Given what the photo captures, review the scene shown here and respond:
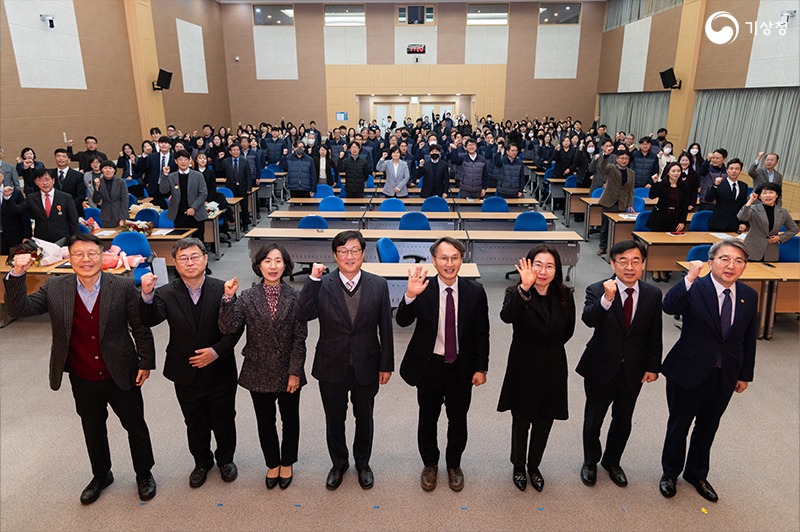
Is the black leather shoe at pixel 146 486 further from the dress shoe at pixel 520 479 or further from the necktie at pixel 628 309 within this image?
the necktie at pixel 628 309

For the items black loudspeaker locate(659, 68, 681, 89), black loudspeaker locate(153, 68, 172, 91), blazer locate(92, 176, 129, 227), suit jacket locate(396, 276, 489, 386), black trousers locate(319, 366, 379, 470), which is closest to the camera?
suit jacket locate(396, 276, 489, 386)

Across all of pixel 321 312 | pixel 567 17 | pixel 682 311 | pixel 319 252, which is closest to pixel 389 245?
pixel 319 252

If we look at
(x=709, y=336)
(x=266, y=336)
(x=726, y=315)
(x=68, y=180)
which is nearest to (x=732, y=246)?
(x=726, y=315)

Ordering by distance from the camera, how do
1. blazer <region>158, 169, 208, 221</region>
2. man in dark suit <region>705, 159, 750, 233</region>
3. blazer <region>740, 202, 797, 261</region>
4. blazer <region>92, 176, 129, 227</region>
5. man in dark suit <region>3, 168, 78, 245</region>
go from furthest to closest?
blazer <region>158, 169, 208, 221</region>, blazer <region>92, 176, 129, 227</region>, man in dark suit <region>705, 159, 750, 233</region>, man in dark suit <region>3, 168, 78, 245</region>, blazer <region>740, 202, 797, 261</region>

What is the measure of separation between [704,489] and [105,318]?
3721 mm

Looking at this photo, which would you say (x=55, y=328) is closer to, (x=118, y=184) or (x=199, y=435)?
(x=199, y=435)

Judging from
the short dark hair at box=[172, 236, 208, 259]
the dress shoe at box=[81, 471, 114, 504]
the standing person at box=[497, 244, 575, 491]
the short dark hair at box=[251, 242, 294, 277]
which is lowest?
the dress shoe at box=[81, 471, 114, 504]

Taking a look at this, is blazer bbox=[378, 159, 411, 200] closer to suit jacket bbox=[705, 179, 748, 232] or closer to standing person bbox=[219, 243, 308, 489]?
suit jacket bbox=[705, 179, 748, 232]

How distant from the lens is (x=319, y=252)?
22.8 ft

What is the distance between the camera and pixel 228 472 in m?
3.36

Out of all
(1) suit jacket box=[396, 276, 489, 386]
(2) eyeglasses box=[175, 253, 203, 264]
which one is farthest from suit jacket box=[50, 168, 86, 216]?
(1) suit jacket box=[396, 276, 489, 386]

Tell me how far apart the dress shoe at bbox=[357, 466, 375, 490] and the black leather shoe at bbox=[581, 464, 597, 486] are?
4.49 feet

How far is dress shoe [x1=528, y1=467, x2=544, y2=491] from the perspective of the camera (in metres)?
3.28

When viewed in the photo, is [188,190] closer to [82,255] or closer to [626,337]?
[82,255]
